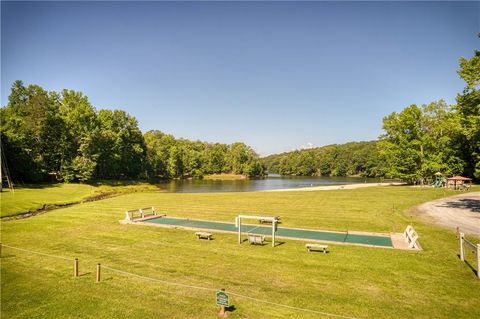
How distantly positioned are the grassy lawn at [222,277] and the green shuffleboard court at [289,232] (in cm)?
172

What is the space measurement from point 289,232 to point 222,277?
9.48 meters

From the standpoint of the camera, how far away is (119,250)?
17375 millimetres

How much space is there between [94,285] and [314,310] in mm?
7995

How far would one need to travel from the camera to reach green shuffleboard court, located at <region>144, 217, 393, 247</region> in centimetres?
1930

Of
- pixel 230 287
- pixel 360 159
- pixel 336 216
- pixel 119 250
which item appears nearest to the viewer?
pixel 230 287

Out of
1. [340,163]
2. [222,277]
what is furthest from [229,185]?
[340,163]

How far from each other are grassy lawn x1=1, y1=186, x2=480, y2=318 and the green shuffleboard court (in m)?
1.72

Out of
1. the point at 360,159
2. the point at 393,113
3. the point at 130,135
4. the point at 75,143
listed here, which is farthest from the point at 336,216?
Result: the point at 360,159

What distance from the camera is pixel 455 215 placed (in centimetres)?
2717

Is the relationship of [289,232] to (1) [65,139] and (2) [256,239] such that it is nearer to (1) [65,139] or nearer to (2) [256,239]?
(2) [256,239]

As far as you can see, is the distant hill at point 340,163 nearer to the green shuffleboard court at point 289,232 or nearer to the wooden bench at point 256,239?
the green shuffleboard court at point 289,232

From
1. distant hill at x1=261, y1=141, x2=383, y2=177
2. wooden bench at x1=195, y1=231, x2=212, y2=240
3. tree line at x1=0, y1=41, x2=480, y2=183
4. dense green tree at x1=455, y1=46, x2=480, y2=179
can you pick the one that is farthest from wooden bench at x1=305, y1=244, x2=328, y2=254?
distant hill at x1=261, y1=141, x2=383, y2=177

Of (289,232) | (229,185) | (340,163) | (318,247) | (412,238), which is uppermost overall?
(340,163)

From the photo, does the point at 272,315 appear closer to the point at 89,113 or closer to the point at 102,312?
the point at 102,312
